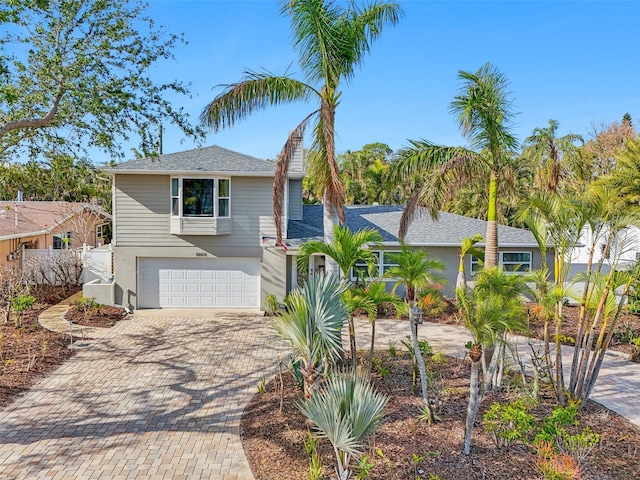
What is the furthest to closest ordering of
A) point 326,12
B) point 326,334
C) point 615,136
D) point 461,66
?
point 615,136 < point 461,66 < point 326,12 < point 326,334

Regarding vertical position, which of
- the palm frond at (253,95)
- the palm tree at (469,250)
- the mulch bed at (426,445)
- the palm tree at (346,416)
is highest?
the palm frond at (253,95)

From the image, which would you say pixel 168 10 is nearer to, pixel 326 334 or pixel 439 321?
Answer: pixel 326 334

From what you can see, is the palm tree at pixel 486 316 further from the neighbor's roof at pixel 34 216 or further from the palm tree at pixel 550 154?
the neighbor's roof at pixel 34 216

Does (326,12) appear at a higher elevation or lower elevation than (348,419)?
higher

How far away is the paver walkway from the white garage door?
2320mm

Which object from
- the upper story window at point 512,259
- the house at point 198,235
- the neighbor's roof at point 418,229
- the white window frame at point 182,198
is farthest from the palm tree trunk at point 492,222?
the white window frame at point 182,198

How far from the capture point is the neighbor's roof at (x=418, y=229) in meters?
15.6

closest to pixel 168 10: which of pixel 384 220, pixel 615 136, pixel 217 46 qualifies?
pixel 217 46

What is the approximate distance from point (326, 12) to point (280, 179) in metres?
3.69

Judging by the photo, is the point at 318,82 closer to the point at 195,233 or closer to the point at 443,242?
the point at 195,233

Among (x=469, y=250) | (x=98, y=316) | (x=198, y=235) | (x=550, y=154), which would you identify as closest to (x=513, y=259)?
(x=469, y=250)

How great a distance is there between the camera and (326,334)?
5887 mm

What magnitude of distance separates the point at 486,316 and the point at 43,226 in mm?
22750

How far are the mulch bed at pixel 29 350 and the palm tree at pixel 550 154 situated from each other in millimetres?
15676
